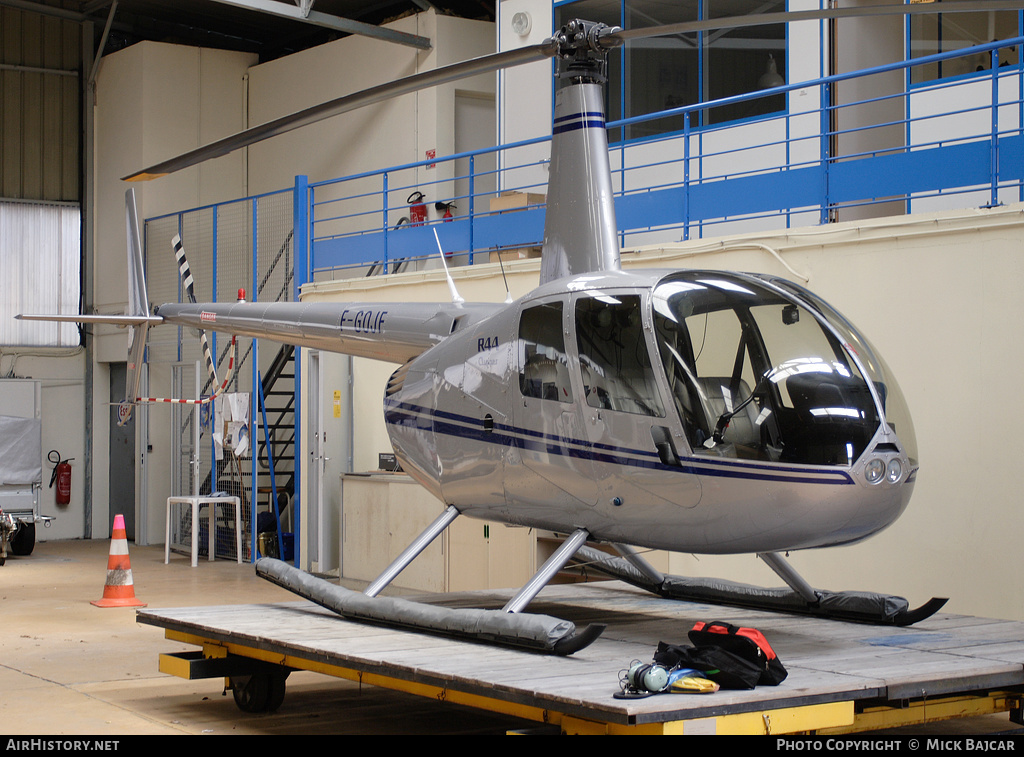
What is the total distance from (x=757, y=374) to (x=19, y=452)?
12749mm

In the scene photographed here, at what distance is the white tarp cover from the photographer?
15.3m

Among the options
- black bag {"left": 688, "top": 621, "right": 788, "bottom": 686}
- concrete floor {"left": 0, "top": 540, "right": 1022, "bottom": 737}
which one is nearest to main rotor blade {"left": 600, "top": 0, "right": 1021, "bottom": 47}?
black bag {"left": 688, "top": 621, "right": 788, "bottom": 686}

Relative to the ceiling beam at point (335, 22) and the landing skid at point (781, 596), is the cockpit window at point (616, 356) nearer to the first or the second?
the landing skid at point (781, 596)

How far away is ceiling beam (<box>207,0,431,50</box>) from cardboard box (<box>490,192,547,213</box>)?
3.85m

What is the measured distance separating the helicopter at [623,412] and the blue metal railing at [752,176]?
2414 millimetres

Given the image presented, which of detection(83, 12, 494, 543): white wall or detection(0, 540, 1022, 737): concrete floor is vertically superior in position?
detection(83, 12, 494, 543): white wall

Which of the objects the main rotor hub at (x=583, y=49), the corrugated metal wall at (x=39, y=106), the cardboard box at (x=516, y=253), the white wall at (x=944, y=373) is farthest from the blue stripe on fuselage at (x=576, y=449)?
the corrugated metal wall at (x=39, y=106)

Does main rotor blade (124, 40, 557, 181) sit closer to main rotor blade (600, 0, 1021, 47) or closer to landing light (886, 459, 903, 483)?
main rotor blade (600, 0, 1021, 47)

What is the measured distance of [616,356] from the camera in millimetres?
5547

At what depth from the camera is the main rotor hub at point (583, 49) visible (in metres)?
6.22

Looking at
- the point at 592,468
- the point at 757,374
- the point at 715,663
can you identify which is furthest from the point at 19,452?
the point at 715,663

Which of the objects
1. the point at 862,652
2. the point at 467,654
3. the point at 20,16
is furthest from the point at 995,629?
the point at 20,16

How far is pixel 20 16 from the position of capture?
18125 millimetres

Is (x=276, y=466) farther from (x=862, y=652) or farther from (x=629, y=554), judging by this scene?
(x=862, y=652)
